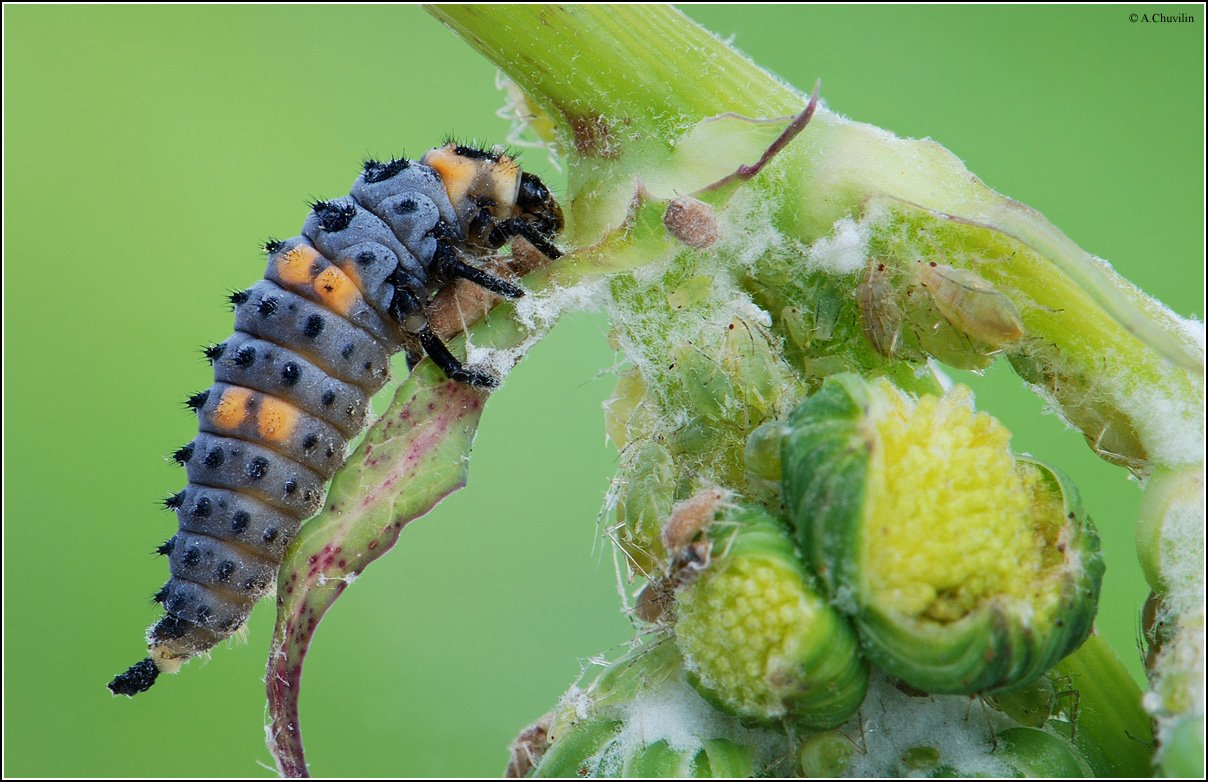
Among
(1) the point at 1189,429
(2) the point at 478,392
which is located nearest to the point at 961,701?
(1) the point at 1189,429

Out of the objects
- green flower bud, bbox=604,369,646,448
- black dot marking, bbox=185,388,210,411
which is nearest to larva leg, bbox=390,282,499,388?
green flower bud, bbox=604,369,646,448

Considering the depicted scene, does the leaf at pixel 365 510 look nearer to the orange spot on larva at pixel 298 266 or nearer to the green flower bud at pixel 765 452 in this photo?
the green flower bud at pixel 765 452

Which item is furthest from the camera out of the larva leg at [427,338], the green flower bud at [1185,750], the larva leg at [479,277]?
the larva leg at [479,277]

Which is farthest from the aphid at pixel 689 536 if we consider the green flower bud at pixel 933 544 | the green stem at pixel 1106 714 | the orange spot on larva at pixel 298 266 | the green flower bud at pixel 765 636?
the orange spot on larva at pixel 298 266

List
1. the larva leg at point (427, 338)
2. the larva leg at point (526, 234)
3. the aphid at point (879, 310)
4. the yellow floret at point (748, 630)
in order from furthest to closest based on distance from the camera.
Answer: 1. the larva leg at point (526, 234)
2. the larva leg at point (427, 338)
3. the aphid at point (879, 310)
4. the yellow floret at point (748, 630)

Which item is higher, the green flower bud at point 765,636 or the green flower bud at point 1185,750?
the green flower bud at point 1185,750

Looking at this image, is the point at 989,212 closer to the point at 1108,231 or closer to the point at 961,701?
the point at 961,701

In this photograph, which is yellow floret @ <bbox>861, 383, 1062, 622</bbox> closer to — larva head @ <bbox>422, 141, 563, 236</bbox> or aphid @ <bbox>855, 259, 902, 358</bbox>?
aphid @ <bbox>855, 259, 902, 358</bbox>

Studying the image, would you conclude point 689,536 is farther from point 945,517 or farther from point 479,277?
A: point 479,277
